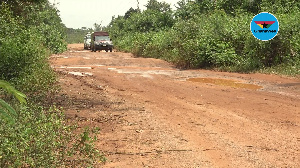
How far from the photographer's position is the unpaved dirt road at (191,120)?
5.13m

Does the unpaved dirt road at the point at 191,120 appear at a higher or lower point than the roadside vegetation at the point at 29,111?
lower

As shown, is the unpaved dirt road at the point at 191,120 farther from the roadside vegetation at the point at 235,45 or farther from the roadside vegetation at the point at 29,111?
the roadside vegetation at the point at 235,45

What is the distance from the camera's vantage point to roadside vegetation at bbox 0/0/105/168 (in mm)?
4004

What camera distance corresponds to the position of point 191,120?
7.27 m

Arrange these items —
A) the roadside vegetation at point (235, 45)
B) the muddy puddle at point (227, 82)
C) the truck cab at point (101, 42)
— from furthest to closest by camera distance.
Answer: the truck cab at point (101, 42) → the roadside vegetation at point (235, 45) → the muddy puddle at point (227, 82)

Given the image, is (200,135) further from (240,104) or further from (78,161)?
(240,104)

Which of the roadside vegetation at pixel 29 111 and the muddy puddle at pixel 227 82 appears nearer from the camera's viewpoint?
the roadside vegetation at pixel 29 111

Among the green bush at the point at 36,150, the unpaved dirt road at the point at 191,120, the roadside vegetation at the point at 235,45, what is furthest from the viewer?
the roadside vegetation at the point at 235,45

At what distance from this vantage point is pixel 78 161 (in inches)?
189

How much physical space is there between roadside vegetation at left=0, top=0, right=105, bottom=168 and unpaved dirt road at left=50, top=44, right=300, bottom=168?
41 cm

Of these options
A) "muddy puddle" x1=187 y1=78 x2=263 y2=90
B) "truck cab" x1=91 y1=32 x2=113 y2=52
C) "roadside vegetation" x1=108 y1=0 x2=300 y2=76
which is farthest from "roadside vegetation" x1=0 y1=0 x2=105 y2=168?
"truck cab" x1=91 y1=32 x2=113 y2=52

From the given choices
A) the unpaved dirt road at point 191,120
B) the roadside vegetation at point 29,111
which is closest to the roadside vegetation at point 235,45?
the unpaved dirt road at point 191,120

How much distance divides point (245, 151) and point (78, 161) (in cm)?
216

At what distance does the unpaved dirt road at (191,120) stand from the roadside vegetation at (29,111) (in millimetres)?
414
